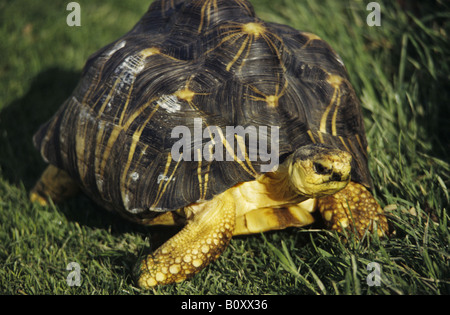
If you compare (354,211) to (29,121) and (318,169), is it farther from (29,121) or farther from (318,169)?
(29,121)

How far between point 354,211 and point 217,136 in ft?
2.85

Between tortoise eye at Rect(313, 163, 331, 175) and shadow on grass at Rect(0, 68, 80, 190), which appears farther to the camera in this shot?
shadow on grass at Rect(0, 68, 80, 190)

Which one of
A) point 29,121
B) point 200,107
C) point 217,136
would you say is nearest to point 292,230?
point 217,136

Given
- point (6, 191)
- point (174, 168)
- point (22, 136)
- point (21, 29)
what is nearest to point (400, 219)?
point (174, 168)

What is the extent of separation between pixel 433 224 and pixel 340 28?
238 cm

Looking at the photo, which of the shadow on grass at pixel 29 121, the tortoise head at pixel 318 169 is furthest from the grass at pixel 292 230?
the tortoise head at pixel 318 169

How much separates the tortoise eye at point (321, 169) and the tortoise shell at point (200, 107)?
26 centimetres

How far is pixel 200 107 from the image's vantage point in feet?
7.35

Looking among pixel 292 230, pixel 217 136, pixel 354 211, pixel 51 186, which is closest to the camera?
pixel 217 136

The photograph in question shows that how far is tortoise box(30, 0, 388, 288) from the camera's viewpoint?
85.6 inches

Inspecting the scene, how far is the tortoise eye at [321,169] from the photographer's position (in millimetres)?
1945

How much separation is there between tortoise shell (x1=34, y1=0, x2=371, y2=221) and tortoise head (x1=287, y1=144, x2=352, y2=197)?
16cm

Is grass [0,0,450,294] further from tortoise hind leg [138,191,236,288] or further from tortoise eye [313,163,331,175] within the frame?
tortoise eye [313,163,331,175]

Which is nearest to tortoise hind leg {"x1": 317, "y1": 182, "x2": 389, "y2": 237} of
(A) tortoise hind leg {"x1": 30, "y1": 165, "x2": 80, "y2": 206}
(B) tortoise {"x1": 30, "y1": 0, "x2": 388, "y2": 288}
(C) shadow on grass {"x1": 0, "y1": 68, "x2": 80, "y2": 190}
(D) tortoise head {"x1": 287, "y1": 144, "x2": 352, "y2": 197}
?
(B) tortoise {"x1": 30, "y1": 0, "x2": 388, "y2": 288}
